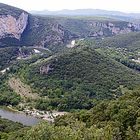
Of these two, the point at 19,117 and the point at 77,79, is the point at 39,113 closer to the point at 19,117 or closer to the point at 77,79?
the point at 19,117

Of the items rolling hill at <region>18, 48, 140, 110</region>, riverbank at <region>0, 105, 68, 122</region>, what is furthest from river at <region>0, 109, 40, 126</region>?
rolling hill at <region>18, 48, 140, 110</region>

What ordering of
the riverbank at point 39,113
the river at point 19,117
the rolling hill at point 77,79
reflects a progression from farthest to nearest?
the rolling hill at point 77,79 → the riverbank at point 39,113 → the river at point 19,117

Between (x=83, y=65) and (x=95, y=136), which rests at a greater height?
(x=95, y=136)

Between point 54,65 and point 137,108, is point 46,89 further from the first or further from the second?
point 137,108

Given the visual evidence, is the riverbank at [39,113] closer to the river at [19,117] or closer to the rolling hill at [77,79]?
the river at [19,117]

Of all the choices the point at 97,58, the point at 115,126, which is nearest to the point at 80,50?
the point at 97,58

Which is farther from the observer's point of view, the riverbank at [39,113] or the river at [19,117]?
the riverbank at [39,113]

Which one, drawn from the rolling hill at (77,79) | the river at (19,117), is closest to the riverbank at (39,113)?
the river at (19,117)

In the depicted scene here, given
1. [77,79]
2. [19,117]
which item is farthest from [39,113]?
[77,79]
